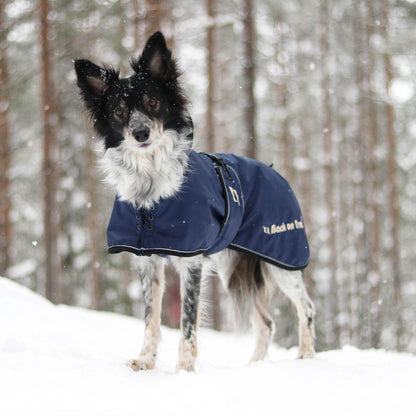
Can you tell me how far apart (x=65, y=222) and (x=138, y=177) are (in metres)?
10.00

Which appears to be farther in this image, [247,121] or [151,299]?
[247,121]

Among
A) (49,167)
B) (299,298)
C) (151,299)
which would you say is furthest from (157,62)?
(49,167)

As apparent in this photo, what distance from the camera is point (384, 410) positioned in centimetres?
262

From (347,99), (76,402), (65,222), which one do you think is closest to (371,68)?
(347,99)

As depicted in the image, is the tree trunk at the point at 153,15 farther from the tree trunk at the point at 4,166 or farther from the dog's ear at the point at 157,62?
the dog's ear at the point at 157,62

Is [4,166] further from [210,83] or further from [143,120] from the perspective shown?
[143,120]

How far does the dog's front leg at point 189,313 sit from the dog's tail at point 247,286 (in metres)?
1.16

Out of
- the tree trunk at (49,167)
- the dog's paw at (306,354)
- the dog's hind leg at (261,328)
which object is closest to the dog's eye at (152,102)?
the dog's hind leg at (261,328)

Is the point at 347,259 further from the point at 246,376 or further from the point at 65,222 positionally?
the point at 246,376

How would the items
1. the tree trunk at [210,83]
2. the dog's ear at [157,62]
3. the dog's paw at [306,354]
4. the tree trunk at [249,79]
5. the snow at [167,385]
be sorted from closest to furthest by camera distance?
the snow at [167,385], the dog's ear at [157,62], the dog's paw at [306,354], the tree trunk at [249,79], the tree trunk at [210,83]

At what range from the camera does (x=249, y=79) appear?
855cm

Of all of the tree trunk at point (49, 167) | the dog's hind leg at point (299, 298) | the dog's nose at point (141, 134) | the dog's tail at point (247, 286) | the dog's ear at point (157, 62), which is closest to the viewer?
the dog's nose at point (141, 134)

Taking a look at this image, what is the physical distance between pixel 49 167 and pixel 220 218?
6462 mm

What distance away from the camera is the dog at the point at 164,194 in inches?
139
